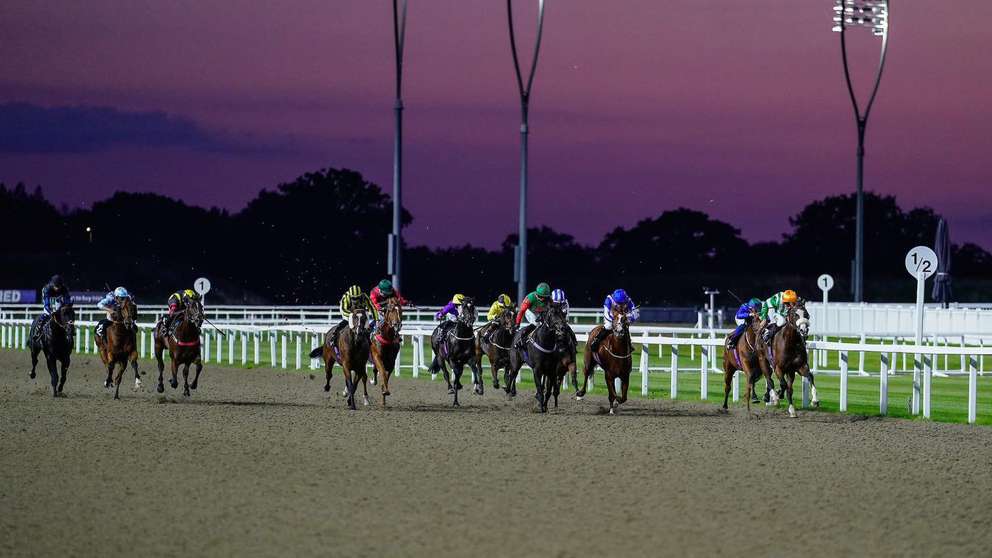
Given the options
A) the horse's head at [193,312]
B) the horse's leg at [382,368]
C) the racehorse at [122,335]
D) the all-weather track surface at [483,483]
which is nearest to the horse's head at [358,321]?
the horse's leg at [382,368]

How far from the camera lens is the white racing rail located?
61.8 feet

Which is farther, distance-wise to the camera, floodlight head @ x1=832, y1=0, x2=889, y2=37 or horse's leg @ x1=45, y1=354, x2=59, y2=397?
floodlight head @ x1=832, y1=0, x2=889, y2=37

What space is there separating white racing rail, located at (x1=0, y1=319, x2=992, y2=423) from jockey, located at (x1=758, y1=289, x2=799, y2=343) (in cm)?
94

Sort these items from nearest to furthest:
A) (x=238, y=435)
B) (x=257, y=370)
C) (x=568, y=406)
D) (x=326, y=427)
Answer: (x=238, y=435), (x=326, y=427), (x=568, y=406), (x=257, y=370)

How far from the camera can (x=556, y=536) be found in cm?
912

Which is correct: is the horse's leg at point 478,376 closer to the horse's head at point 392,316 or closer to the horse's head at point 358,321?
the horse's head at point 392,316

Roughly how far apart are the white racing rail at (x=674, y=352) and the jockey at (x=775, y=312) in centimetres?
94

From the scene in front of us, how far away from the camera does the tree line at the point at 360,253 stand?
90812 millimetres

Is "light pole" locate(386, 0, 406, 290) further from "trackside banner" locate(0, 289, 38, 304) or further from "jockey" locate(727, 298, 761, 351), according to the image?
"trackside banner" locate(0, 289, 38, 304)

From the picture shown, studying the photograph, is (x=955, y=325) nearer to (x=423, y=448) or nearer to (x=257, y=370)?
(x=257, y=370)

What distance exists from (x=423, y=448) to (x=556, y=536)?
18.0 feet

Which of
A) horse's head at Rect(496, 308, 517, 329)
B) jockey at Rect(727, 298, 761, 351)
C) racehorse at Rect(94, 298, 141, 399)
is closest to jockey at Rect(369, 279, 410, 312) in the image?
horse's head at Rect(496, 308, 517, 329)

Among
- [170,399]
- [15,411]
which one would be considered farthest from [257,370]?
[15,411]

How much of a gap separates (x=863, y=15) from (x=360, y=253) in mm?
52262
